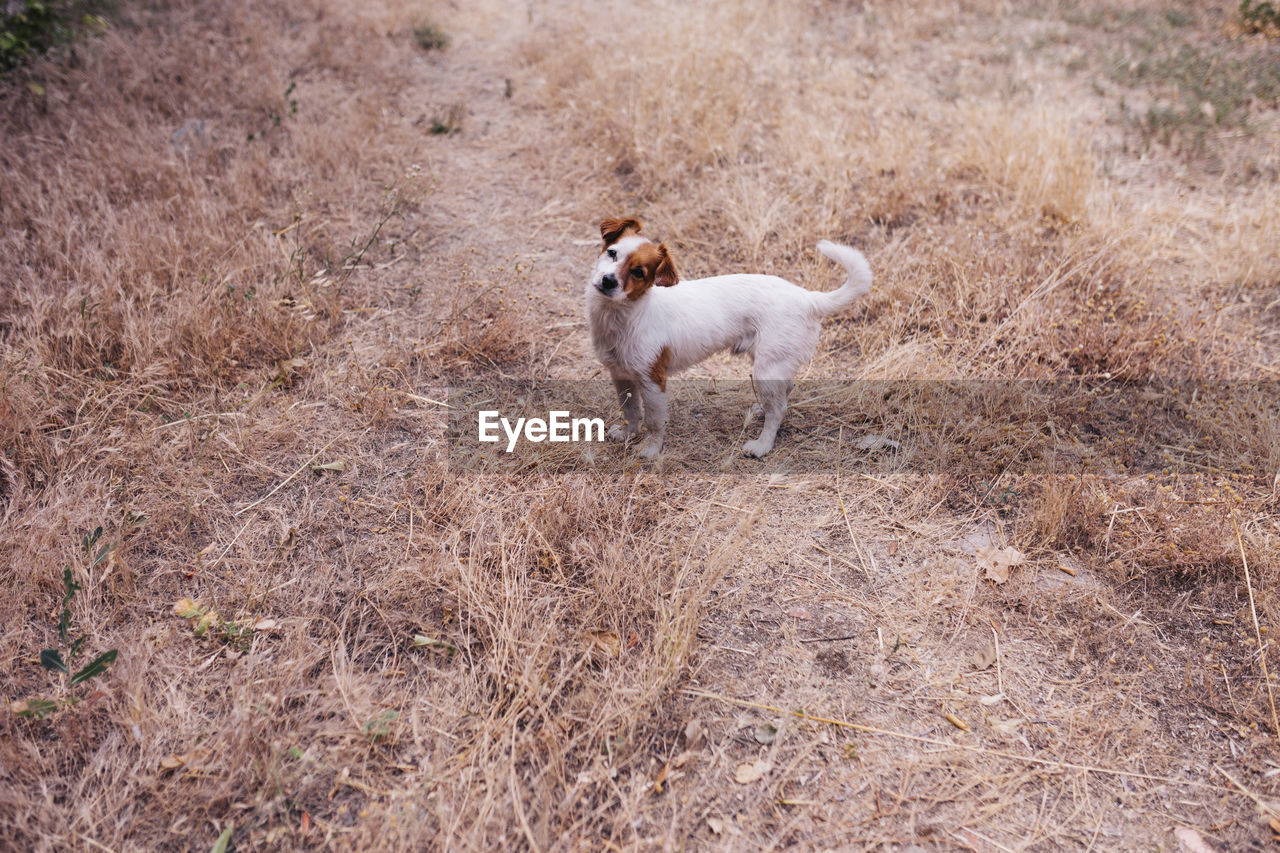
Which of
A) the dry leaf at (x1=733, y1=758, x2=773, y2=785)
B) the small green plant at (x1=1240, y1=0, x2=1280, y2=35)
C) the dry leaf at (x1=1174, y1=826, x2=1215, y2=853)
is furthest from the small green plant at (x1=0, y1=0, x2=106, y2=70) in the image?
the small green plant at (x1=1240, y1=0, x2=1280, y2=35)

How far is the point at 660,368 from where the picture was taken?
3.01 meters

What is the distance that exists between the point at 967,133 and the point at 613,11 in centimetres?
426

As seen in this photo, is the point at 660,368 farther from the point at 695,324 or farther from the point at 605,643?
the point at 605,643

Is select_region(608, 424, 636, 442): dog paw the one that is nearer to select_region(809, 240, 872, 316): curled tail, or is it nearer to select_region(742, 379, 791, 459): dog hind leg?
select_region(742, 379, 791, 459): dog hind leg

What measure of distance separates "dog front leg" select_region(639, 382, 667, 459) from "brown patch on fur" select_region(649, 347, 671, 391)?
0.02m

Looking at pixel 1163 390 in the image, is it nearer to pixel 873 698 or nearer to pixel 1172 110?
pixel 873 698

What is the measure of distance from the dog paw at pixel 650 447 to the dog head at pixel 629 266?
2.41 ft

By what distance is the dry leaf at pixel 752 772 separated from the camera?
85.0 inches

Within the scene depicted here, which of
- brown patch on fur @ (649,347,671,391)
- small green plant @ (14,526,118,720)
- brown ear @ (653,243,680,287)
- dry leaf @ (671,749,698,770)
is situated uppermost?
brown ear @ (653,243,680,287)

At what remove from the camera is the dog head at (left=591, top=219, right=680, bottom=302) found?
2.65 metres

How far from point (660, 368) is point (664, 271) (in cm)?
43

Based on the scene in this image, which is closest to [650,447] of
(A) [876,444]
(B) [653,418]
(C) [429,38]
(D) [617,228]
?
(B) [653,418]

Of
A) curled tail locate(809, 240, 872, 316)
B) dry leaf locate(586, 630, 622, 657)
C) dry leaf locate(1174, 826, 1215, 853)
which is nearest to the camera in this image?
dry leaf locate(1174, 826, 1215, 853)

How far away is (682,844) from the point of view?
195 cm
